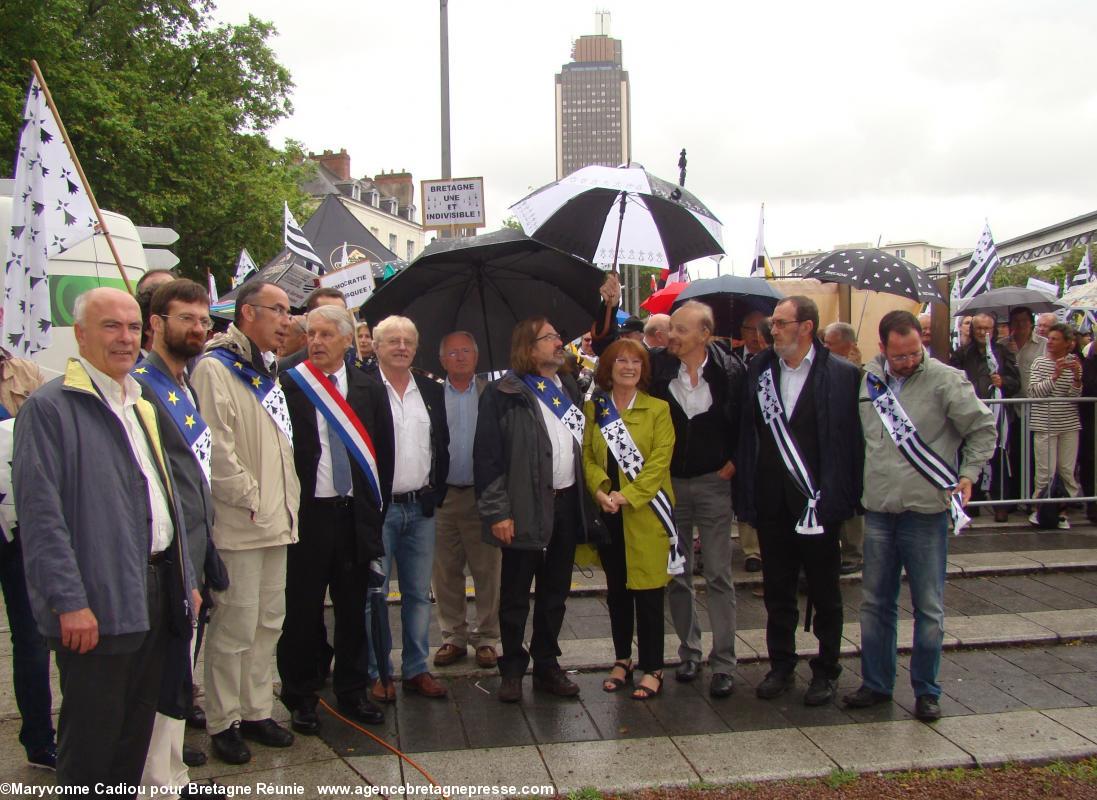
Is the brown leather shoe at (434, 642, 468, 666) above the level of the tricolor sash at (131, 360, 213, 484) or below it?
below

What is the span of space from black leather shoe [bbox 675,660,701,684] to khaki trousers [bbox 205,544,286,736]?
228 cm

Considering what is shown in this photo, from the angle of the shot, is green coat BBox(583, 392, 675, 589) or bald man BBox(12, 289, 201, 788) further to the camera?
green coat BBox(583, 392, 675, 589)

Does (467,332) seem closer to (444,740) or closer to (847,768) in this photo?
(444,740)

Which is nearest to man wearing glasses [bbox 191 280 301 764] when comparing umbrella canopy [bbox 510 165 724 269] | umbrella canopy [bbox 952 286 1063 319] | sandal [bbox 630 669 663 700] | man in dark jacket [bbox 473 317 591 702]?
man in dark jacket [bbox 473 317 591 702]

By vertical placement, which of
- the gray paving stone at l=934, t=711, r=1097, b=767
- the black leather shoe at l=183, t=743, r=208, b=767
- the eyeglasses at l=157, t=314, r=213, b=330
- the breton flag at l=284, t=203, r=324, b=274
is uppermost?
the breton flag at l=284, t=203, r=324, b=274

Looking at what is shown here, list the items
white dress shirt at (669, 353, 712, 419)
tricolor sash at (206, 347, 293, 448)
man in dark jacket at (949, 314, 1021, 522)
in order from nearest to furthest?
tricolor sash at (206, 347, 293, 448) → white dress shirt at (669, 353, 712, 419) → man in dark jacket at (949, 314, 1021, 522)

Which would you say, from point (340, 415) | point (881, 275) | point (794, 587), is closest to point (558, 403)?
point (340, 415)

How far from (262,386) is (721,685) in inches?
113

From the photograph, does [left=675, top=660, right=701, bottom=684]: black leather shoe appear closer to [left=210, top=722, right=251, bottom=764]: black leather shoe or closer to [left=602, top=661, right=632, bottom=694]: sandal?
[left=602, top=661, right=632, bottom=694]: sandal

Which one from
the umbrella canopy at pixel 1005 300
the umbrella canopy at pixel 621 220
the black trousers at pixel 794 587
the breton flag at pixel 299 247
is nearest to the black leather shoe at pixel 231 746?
the black trousers at pixel 794 587

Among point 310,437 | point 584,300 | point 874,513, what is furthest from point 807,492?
point 310,437

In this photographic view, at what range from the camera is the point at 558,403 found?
498cm

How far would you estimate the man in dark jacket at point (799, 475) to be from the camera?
4.84m

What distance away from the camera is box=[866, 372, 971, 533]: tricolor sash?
4.59 meters
